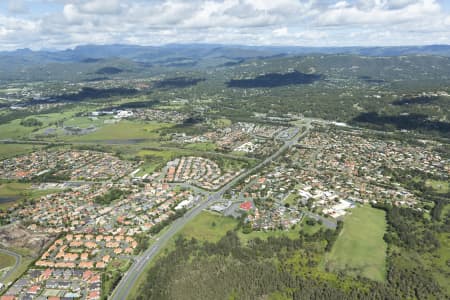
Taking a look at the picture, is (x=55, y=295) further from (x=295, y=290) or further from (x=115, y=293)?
(x=295, y=290)

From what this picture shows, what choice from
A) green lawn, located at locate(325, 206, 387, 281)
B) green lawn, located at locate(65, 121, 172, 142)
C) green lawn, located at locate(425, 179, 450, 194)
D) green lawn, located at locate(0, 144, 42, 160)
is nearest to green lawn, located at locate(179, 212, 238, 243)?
green lawn, located at locate(325, 206, 387, 281)

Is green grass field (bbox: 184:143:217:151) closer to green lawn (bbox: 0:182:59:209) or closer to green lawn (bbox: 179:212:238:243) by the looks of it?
green lawn (bbox: 0:182:59:209)

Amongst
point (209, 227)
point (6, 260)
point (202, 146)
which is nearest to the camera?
point (6, 260)

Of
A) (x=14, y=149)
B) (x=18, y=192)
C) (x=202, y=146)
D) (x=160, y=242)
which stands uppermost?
(x=160, y=242)

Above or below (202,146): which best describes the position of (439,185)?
above

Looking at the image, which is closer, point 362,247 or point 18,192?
point 362,247

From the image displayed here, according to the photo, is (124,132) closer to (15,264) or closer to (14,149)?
(14,149)

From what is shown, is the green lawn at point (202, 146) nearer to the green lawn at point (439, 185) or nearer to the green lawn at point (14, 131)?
the green lawn at point (439, 185)

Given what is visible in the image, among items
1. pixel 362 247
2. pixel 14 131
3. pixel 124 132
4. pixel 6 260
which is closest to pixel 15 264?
pixel 6 260
